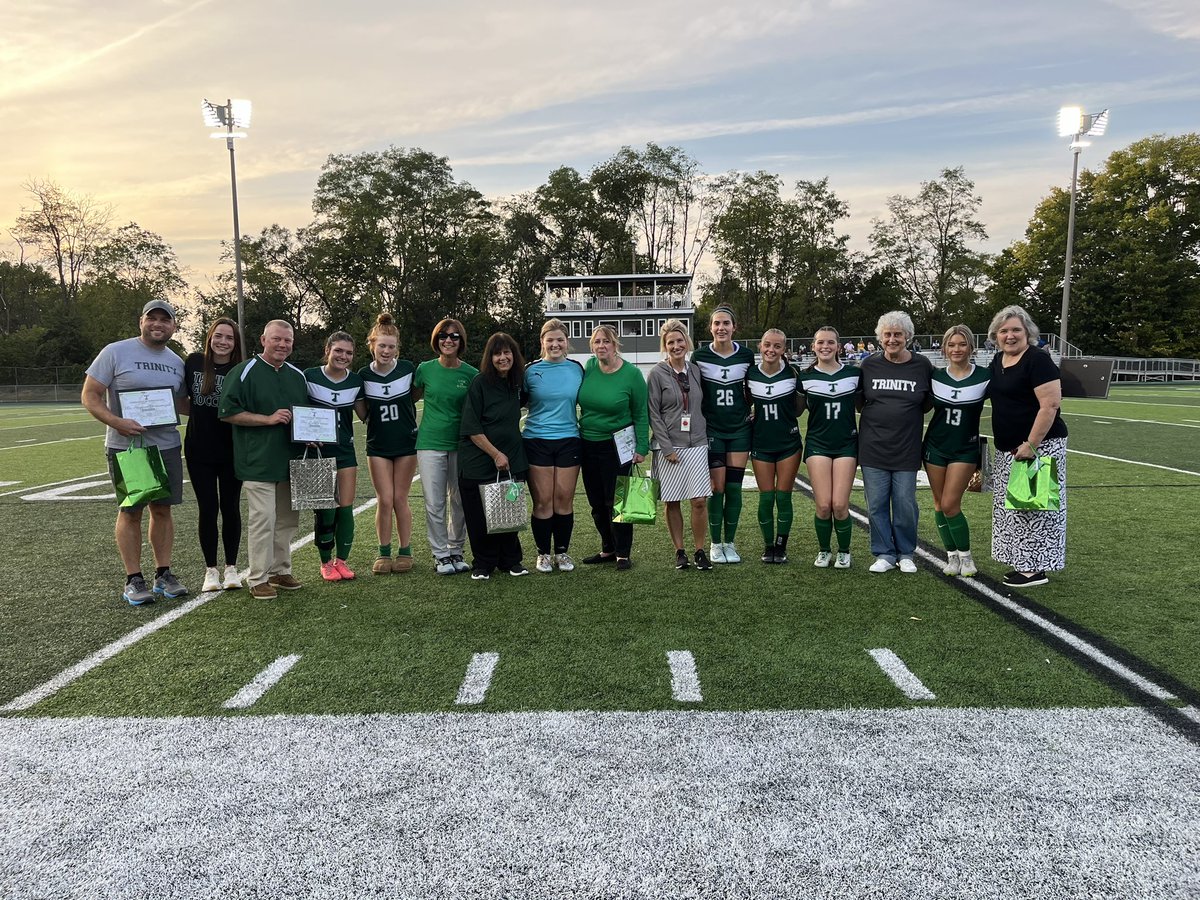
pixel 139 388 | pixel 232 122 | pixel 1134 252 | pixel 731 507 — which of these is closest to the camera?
pixel 139 388

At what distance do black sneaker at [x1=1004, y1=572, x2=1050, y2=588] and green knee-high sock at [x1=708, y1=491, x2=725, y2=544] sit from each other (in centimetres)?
195

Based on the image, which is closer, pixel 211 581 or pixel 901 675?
pixel 901 675

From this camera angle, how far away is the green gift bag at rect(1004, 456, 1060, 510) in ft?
15.3

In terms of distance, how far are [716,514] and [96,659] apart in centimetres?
395

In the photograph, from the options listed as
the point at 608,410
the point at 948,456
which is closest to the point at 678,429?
the point at 608,410

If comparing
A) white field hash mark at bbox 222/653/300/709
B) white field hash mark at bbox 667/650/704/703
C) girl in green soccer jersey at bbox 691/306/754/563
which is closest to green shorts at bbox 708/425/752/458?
girl in green soccer jersey at bbox 691/306/754/563

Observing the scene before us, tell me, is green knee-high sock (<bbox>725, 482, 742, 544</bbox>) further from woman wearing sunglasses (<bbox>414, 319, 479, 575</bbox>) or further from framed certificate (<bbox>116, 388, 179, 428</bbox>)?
framed certificate (<bbox>116, 388, 179, 428</bbox>)

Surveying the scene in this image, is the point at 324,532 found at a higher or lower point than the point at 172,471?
lower

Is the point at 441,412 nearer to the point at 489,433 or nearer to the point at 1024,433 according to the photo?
the point at 489,433

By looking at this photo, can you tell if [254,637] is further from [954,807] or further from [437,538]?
[954,807]

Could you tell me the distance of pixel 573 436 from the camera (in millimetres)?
5328

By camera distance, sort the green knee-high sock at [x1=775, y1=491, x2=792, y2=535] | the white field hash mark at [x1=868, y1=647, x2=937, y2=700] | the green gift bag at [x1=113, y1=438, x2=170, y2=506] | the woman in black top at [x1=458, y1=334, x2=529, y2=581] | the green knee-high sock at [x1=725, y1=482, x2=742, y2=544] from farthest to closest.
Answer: the green knee-high sock at [x1=725, y1=482, x2=742, y2=544] < the green knee-high sock at [x1=775, y1=491, x2=792, y2=535] < the woman in black top at [x1=458, y1=334, x2=529, y2=581] < the green gift bag at [x1=113, y1=438, x2=170, y2=506] < the white field hash mark at [x1=868, y1=647, x2=937, y2=700]

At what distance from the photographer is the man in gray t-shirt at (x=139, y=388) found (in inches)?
184

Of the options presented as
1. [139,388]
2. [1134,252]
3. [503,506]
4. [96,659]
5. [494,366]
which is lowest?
[96,659]
